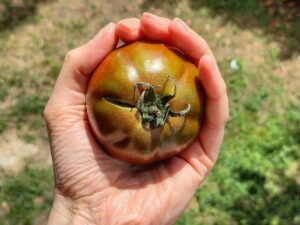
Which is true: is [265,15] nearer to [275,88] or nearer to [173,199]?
[275,88]

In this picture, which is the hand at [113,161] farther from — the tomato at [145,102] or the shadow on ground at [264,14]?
the shadow on ground at [264,14]

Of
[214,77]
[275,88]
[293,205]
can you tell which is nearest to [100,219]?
[214,77]

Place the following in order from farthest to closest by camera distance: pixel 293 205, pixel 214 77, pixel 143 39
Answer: pixel 293 205 → pixel 143 39 → pixel 214 77

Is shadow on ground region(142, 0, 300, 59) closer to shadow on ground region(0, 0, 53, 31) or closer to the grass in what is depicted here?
shadow on ground region(0, 0, 53, 31)

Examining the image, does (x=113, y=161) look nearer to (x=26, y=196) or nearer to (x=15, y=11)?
(x=26, y=196)

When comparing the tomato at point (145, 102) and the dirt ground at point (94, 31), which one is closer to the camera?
the tomato at point (145, 102)

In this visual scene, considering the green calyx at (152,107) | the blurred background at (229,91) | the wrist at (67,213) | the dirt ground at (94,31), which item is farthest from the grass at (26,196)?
the green calyx at (152,107)
